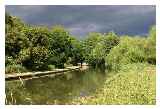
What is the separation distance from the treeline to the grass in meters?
0.27

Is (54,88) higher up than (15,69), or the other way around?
(15,69)

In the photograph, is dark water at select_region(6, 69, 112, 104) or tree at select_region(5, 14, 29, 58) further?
dark water at select_region(6, 69, 112, 104)

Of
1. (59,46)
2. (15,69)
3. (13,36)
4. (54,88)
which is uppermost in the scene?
(13,36)

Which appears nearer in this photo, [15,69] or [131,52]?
[15,69]

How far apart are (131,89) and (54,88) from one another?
1828 mm

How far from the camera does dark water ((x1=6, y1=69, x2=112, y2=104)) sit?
6.33m

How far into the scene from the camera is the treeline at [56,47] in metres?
6.41

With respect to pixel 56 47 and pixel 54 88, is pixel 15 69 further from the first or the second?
pixel 54 88

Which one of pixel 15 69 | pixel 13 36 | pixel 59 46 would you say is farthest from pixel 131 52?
pixel 13 36

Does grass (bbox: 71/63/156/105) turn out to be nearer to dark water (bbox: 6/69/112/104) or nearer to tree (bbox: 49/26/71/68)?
dark water (bbox: 6/69/112/104)

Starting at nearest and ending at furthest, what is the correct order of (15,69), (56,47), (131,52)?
(56,47), (15,69), (131,52)

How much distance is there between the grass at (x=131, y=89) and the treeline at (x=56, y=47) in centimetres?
27

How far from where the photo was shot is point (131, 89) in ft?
20.2

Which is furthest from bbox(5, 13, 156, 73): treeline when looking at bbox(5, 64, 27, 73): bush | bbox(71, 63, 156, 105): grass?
bbox(71, 63, 156, 105): grass
